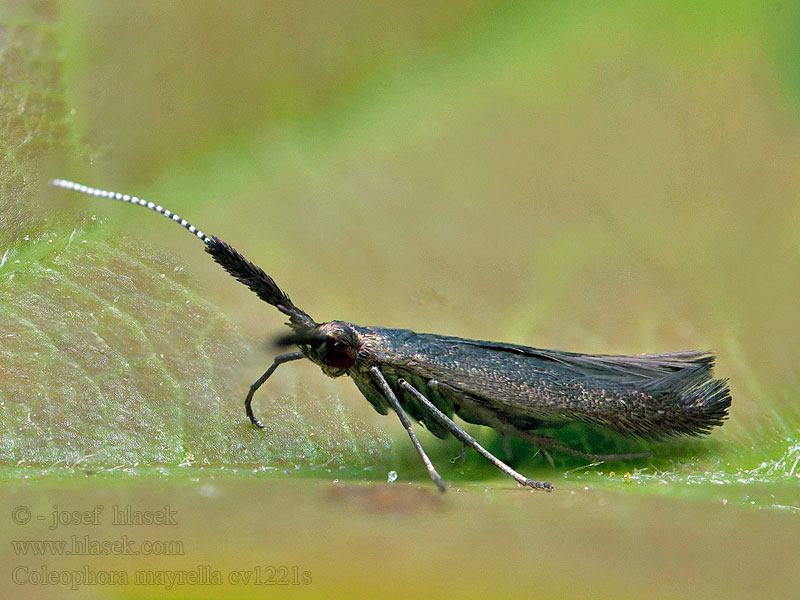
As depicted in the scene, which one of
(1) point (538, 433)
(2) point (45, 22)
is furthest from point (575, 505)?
(2) point (45, 22)

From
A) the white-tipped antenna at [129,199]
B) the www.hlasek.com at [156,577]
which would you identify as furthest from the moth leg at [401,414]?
the www.hlasek.com at [156,577]

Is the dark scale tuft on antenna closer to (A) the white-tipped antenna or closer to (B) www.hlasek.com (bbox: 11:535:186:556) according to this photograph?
(A) the white-tipped antenna

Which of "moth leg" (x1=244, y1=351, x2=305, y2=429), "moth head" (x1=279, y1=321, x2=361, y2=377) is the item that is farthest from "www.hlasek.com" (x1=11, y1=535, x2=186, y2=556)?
"moth head" (x1=279, y1=321, x2=361, y2=377)

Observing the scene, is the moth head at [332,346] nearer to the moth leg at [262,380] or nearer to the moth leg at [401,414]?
the moth leg at [401,414]

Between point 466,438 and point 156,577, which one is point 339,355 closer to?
point 466,438

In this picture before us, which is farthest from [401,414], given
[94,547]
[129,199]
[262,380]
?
[94,547]

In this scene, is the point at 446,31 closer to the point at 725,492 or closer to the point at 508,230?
the point at 508,230
